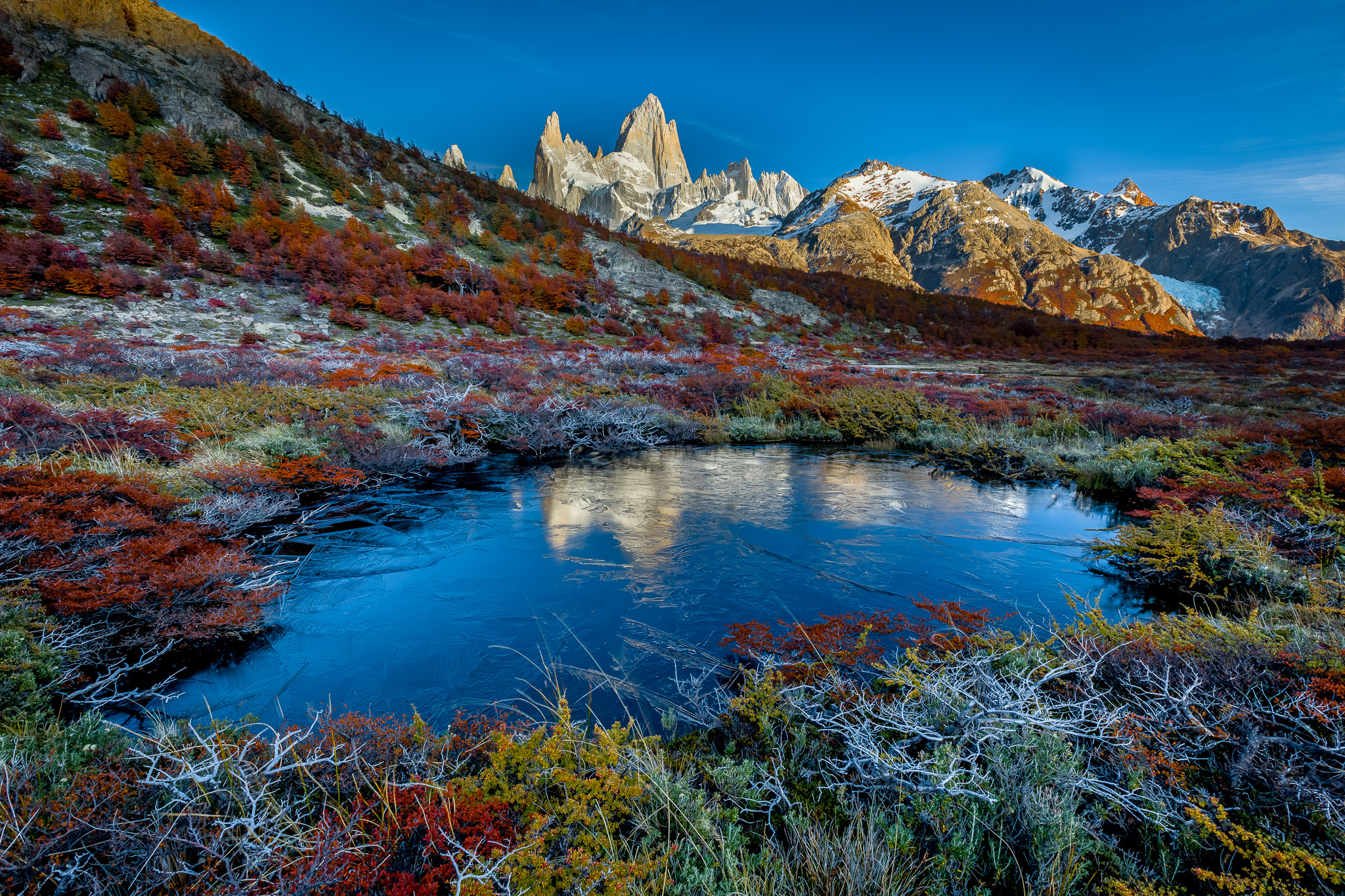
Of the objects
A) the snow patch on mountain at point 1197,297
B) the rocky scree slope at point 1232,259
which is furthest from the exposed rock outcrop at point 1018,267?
the rocky scree slope at point 1232,259

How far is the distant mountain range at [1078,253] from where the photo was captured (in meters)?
118

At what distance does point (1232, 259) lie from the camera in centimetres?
15088

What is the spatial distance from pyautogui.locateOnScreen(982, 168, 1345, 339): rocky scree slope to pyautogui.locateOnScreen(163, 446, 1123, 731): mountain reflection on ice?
177m

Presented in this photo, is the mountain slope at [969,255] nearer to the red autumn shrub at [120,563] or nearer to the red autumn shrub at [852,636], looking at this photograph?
the red autumn shrub at [852,636]

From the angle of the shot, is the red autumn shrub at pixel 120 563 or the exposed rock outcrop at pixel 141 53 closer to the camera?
the red autumn shrub at pixel 120 563

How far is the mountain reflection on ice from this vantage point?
3758 mm

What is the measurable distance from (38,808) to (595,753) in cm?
186

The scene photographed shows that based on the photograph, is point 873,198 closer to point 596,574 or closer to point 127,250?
point 127,250

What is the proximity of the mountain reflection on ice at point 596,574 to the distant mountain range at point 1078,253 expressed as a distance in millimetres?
91252

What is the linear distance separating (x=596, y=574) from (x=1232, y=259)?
22836cm

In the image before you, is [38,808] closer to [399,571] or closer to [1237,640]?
[399,571]

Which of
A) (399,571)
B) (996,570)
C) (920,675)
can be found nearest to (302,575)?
(399,571)

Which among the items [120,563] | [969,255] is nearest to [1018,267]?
[969,255]

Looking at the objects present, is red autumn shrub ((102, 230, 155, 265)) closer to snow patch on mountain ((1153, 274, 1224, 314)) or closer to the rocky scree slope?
the rocky scree slope
